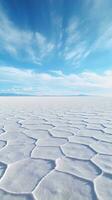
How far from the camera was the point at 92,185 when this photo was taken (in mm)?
1198

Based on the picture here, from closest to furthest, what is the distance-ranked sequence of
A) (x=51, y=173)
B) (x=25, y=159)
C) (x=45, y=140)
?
(x=51, y=173) → (x=25, y=159) → (x=45, y=140)

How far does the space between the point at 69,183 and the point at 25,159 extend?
56 centimetres

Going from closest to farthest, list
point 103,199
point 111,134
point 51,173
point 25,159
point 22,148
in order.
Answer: point 103,199
point 51,173
point 25,159
point 22,148
point 111,134

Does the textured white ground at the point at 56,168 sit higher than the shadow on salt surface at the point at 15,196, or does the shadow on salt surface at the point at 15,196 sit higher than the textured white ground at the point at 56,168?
the shadow on salt surface at the point at 15,196

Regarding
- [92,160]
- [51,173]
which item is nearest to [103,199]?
[51,173]

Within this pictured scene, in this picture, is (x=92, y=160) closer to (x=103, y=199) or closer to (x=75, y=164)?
(x=75, y=164)

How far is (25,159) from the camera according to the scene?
166 centimetres

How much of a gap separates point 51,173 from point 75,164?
248 millimetres

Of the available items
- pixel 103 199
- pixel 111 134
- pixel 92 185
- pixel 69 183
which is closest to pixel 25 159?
pixel 69 183

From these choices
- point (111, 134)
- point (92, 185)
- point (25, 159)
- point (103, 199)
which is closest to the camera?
point (103, 199)

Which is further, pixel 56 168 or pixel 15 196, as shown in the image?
pixel 56 168

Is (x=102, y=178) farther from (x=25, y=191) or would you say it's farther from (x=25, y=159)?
(x=25, y=159)

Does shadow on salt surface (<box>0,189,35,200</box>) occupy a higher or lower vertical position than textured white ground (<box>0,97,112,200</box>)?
higher

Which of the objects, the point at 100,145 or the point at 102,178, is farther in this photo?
the point at 100,145
